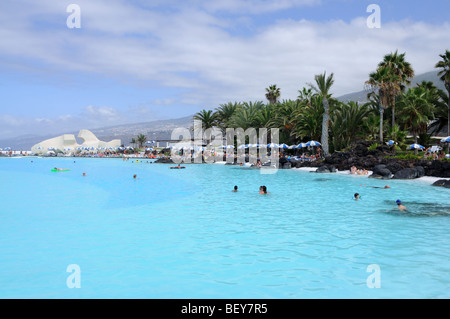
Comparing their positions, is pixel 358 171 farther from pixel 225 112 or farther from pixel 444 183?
pixel 225 112

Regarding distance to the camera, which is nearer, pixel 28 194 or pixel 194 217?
pixel 194 217

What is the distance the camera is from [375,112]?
1662 inches

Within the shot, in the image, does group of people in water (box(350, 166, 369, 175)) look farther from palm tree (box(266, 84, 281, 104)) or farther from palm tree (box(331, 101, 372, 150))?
palm tree (box(266, 84, 281, 104))

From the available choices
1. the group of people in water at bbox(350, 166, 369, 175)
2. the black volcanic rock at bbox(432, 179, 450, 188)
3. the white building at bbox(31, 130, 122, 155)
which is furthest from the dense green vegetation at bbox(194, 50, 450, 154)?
the white building at bbox(31, 130, 122, 155)

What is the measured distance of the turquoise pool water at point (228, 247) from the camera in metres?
6.71

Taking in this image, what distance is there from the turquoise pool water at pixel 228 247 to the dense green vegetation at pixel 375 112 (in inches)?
852

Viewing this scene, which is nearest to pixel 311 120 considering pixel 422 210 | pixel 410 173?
pixel 410 173

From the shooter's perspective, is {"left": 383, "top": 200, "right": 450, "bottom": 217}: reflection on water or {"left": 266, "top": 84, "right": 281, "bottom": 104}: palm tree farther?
{"left": 266, "top": 84, "right": 281, "bottom": 104}: palm tree

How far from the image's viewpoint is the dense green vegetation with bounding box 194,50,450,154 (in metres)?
36.6

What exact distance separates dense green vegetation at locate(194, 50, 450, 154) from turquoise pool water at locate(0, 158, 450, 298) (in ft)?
71.0
